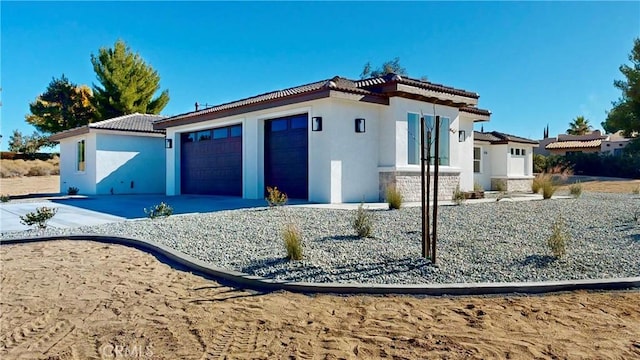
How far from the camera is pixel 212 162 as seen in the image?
17.9 metres

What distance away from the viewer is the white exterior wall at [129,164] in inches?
799

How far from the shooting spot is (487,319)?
149 inches

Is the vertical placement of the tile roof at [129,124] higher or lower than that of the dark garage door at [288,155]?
higher

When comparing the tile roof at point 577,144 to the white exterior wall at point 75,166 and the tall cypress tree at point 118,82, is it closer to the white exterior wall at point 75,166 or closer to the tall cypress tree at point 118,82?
the tall cypress tree at point 118,82

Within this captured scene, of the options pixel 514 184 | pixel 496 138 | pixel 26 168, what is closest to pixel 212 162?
pixel 496 138

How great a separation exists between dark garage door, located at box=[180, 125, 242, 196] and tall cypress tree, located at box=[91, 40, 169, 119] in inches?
661

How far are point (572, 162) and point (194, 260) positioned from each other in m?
37.2

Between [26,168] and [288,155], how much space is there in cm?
3404

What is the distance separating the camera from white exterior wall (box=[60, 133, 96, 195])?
2041cm

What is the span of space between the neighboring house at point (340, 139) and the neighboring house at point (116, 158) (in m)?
6.39

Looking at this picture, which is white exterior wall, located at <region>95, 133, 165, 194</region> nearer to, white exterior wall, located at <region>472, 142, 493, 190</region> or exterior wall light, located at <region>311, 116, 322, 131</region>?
exterior wall light, located at <region>311, 116, 322, 131</region>

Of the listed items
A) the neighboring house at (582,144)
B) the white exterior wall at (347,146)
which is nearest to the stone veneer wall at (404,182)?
the white exterior wall at (347,146)

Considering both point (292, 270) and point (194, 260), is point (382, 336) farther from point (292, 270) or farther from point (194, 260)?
point (194, 260)

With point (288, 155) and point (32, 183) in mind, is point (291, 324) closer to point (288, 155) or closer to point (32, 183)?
point (288, 155)
